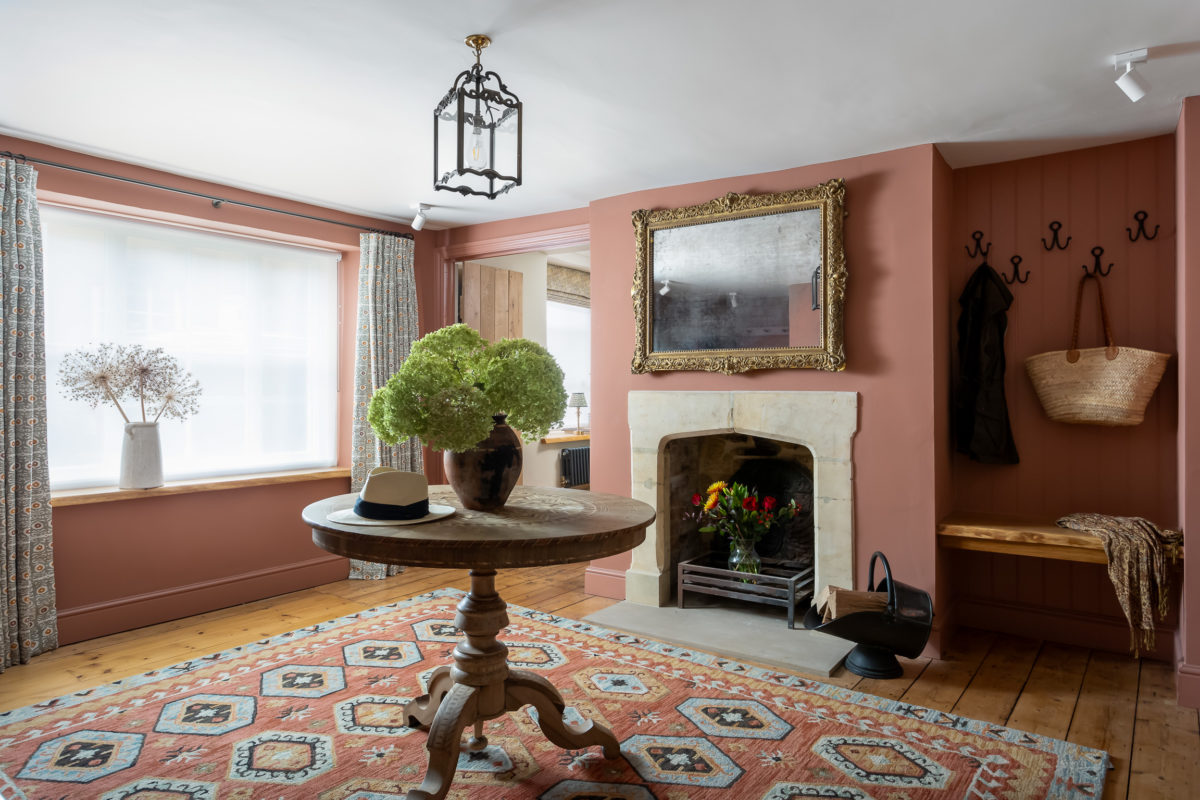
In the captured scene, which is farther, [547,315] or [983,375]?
[547,315]

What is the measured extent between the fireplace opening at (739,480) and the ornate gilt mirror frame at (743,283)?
1.80ft

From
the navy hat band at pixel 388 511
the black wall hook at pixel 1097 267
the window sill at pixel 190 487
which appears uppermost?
the black wall hook at pixel 1097 267

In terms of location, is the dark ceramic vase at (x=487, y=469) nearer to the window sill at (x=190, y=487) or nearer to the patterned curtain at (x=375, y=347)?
the window sill at (x=190, y=487)

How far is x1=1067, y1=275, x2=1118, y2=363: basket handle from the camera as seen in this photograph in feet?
10.4

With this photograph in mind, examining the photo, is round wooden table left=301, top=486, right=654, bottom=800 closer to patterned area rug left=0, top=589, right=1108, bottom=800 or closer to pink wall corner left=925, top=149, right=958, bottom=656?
patterned area rug left=0, top=589, right=1108, bottom=800

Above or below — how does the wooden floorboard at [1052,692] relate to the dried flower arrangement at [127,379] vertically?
below

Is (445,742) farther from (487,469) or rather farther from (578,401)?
(578,401)

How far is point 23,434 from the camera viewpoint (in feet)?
10.5

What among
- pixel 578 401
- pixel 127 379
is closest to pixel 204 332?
pixel 127 379

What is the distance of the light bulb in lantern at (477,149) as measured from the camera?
210 centimetres

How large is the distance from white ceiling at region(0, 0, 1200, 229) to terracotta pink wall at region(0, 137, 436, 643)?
218 mm

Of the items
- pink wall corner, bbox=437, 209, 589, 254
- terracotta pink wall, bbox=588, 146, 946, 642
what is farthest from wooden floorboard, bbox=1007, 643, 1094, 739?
pink wall corner, bbox=437, 209, 589, 254

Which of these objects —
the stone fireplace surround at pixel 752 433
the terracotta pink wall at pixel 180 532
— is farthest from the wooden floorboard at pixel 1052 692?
the terracotta pink wall at pixel 180 532

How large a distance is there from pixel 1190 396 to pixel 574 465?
4.67 metres
